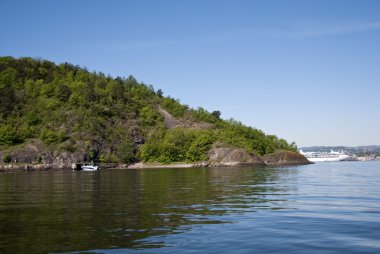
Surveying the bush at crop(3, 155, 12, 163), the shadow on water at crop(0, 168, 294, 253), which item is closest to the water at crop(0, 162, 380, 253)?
the shadow on water at crop(0, 168, 294, 253)

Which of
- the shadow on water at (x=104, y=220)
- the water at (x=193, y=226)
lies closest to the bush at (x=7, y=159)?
the shadow on water at (x=104, y=220)

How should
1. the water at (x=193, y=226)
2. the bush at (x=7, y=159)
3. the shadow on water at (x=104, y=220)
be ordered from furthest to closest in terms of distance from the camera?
the bush at (x=7, y=159), the shadow on water at (x=104, y=220), the water at (x=193, y=226)

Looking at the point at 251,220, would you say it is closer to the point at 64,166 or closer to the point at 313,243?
the point at 313,243

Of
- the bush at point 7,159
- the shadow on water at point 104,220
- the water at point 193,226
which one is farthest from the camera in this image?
the bush at point 7,159

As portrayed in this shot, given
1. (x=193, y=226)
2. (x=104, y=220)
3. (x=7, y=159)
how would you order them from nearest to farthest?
(x=193, y=226)
(x=104, y=220)
(x=7, y=159)

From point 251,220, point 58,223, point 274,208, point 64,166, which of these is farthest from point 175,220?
point 64,166

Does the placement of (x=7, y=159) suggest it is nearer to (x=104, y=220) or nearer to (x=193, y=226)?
(x=104, y=220)

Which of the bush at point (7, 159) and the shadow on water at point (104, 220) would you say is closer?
the shadow on water at point (104, 220)

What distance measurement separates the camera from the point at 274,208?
32812 mm

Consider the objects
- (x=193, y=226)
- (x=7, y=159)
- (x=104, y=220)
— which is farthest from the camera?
(x=7, y=159)

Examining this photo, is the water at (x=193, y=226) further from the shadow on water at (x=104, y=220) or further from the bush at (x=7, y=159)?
the bush at (x=7, y=159)

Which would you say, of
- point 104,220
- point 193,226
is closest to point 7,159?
point 104,220

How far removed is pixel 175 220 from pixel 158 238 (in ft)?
19.0

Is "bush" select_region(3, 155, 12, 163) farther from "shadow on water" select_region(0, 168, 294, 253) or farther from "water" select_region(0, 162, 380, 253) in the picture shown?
"water" select_region(0, 162, 380, 253)
